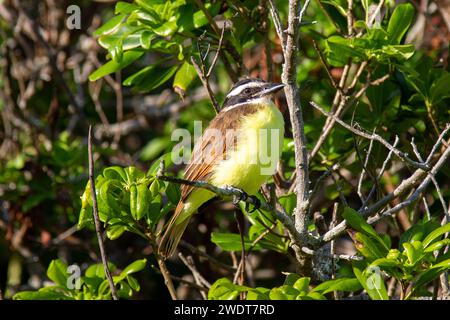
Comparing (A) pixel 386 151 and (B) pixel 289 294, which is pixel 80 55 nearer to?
(A) pixel 386 151

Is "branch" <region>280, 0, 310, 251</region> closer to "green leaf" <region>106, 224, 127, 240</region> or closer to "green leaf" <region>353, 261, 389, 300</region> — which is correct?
"green leaf" <region>353, 261, 389, 300</region>

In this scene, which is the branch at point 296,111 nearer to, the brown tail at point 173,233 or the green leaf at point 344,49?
the green leaf at point 344,49

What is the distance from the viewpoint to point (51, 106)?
6.84 meters

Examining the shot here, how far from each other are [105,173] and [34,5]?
12.6ft

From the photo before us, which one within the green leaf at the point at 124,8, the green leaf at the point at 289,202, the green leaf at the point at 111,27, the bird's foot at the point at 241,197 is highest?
the green leaf at the point at 124,8

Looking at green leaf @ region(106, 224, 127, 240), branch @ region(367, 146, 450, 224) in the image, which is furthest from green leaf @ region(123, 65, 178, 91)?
branch @ region(367, 146, 450, 224)

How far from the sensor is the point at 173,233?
474 cm

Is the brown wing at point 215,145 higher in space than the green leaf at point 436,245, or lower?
higher

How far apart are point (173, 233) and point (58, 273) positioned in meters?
0.69

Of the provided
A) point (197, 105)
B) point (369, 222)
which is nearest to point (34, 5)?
point (197, 105)

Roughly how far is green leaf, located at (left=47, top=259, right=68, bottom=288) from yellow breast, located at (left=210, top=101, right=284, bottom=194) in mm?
1020

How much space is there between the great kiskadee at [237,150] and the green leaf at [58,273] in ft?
1.94

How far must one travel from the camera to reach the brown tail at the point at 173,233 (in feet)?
15.1

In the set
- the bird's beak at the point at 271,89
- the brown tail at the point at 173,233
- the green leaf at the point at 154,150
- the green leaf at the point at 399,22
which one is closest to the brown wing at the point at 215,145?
the bird's beak at the point at 271,89
